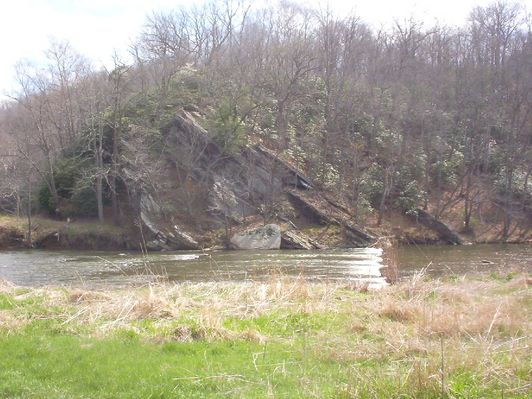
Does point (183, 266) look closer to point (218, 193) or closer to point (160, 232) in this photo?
point (160, 232)

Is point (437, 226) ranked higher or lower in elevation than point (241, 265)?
higher

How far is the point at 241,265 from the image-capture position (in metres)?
Result: 27.6

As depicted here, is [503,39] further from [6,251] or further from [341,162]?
[6,251]

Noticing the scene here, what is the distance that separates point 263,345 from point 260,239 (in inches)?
1166

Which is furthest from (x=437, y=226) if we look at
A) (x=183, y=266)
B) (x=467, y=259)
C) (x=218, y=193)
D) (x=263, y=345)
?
(x=263, y=345)

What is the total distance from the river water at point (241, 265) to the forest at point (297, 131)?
767 cm

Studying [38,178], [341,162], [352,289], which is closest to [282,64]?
[341,162]

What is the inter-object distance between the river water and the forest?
767cm

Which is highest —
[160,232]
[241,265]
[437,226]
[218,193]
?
[218,193]

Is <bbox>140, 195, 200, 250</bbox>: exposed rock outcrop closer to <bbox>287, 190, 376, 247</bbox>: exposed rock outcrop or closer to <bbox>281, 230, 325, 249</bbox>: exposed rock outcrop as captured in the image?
<bbox>281, 230, 325, 249</bbox>: exposed rock outcrop

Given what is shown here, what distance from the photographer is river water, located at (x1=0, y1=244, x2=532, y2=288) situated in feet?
72.1

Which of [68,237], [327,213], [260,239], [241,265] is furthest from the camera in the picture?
[327,213]

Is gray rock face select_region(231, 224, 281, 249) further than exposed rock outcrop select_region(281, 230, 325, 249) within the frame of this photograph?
No

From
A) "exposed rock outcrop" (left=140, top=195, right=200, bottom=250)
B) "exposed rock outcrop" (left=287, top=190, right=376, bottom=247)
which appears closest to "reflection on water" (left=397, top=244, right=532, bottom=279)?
"exposed rock outcrop" (left=287, top=190, right=376, bottom=247)
